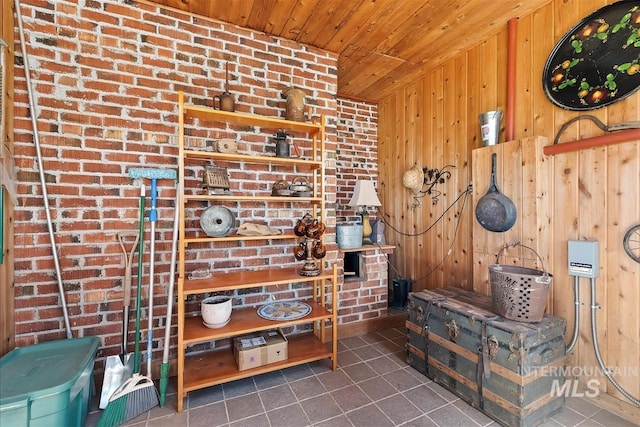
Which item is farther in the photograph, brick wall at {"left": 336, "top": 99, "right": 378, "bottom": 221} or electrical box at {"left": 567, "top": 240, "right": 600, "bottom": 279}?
brick wall at {"left": 336, "top": 99, "right": 378, "bottom": 221}

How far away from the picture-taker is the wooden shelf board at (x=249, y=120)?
1.92m

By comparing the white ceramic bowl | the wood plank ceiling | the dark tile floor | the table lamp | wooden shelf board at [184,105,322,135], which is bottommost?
the dark tile floor

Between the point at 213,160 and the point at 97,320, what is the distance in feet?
4.31

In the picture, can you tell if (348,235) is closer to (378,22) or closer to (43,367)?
(378,22)

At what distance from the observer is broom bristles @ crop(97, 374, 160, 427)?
1.56m

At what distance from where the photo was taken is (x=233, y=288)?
5.96 ft

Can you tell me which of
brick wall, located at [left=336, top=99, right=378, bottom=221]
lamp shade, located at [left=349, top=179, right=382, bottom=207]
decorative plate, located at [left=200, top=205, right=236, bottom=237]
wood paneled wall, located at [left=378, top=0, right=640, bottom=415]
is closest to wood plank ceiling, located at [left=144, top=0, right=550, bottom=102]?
wood paneled wall, located at [left=378, top=0, right=640, bottom=415]

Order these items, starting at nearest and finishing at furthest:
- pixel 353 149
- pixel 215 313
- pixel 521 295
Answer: pixel 521 295, pixel 215 313, pixel 353 149

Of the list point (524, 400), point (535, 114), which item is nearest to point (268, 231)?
point (524, 400)

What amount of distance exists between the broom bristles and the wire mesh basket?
217 centimetres

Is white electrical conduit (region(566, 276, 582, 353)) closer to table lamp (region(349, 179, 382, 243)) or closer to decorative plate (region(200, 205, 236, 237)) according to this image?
table lamp (region(349, 179, 382, 243))

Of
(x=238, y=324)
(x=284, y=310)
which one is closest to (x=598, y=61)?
(x=284, y=310)

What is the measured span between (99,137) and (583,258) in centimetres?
315

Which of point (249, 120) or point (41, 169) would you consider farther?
point (249, 120)
